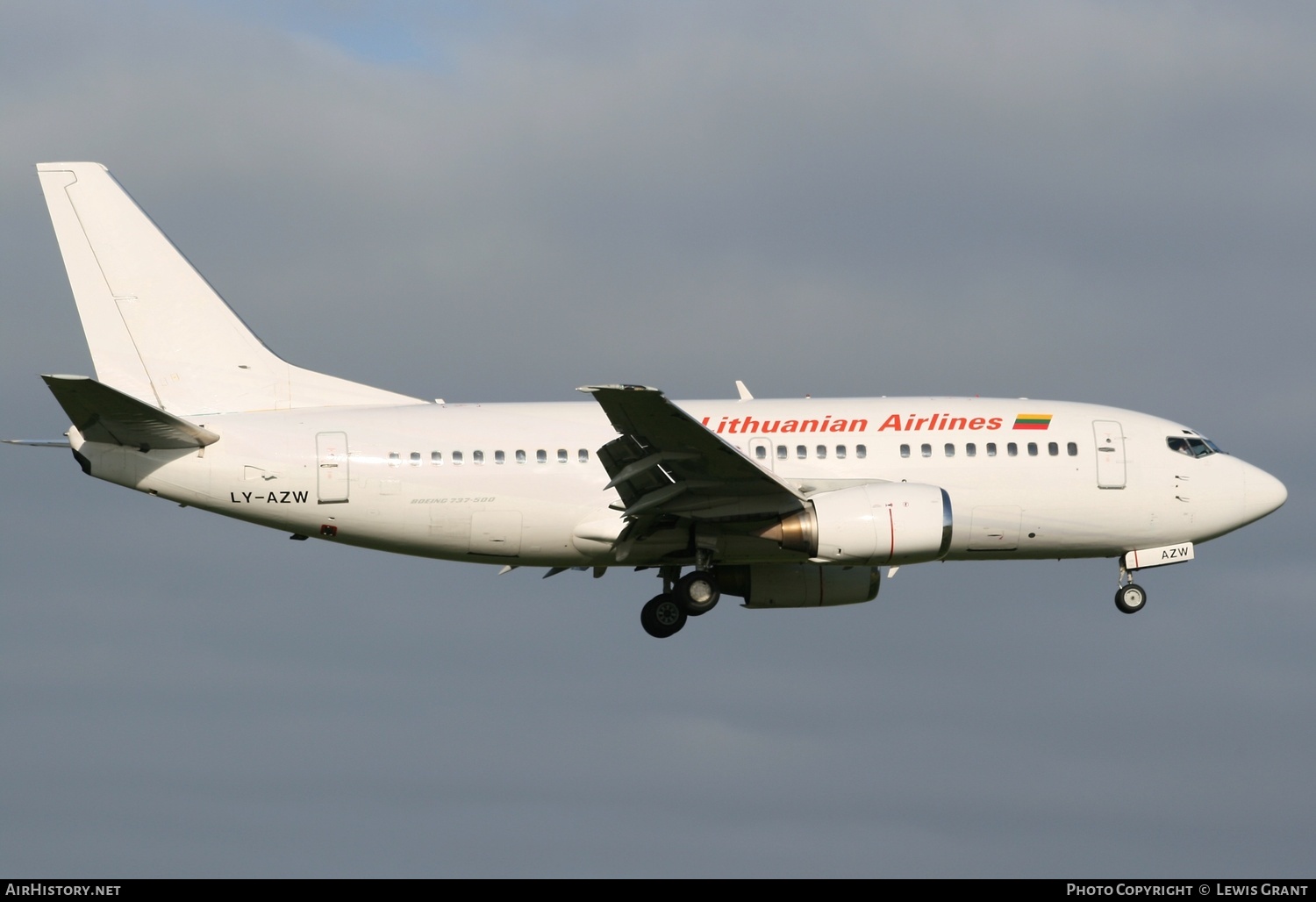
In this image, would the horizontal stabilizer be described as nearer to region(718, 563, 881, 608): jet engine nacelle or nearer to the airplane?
the airplane

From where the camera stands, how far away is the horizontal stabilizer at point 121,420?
3206 centimetres

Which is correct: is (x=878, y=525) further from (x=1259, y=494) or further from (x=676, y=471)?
(x=1259, y=494)

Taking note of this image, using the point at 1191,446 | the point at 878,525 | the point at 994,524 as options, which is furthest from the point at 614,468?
the point at 1191,446

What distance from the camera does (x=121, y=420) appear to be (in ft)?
110

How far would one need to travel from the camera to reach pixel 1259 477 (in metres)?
38.9

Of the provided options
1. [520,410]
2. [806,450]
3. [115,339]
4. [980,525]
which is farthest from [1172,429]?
[115,339]

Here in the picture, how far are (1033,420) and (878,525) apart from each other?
18.6 feet

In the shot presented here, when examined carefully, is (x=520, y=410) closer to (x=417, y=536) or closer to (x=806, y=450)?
(x=417, y=536)

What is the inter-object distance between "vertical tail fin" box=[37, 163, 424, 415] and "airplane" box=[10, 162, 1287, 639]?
5cm

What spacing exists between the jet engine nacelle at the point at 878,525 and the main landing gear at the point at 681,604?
3.00 m

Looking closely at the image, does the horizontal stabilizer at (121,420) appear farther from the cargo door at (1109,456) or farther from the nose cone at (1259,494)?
the nose cone at (1259,494)

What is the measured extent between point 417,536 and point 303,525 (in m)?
2.51

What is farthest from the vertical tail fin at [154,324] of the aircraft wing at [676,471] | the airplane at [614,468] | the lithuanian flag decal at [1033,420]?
the lithuanian flag decal at [1033,420]

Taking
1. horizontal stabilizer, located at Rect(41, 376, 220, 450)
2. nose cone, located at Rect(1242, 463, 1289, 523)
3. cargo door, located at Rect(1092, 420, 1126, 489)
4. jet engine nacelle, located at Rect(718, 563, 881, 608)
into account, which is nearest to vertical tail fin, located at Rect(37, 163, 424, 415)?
horizontal stabilizer, located at Rect(41, 376, 220, 450)
